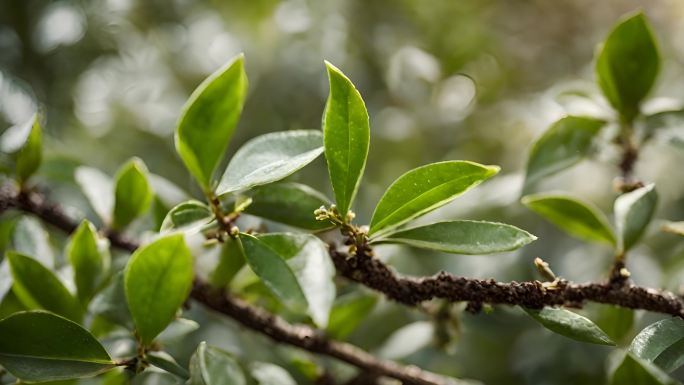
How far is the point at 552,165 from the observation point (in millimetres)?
686

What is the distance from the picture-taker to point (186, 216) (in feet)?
1.66

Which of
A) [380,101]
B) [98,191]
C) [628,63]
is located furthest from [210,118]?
[380,101]

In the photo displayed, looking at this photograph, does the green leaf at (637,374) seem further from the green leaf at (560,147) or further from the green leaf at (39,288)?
the green leaf at (39,288)

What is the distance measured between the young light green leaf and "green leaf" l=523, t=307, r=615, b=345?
0.47 m

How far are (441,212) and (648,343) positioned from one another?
0.49 meters

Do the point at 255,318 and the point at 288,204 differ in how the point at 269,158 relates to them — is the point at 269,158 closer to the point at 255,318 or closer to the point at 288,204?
the point at 288,204

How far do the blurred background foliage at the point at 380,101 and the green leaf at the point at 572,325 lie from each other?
14.3 inches

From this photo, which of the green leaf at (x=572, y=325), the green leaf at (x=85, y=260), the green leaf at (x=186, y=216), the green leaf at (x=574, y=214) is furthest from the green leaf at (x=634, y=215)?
the green leaf at (x=85, y=260)

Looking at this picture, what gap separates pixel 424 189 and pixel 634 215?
220mm

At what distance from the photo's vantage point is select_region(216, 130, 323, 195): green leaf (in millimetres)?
482

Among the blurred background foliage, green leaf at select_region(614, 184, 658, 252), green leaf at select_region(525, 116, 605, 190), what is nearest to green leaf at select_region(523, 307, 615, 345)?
green leaf at select_region(614, 184, 658, 252)

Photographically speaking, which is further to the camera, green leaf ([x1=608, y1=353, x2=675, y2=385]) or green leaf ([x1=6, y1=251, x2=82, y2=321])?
green leaf ([x1=6, y1=251, x2=82, y2=321])

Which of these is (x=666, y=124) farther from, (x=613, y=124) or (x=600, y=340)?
(x=600, y=340)

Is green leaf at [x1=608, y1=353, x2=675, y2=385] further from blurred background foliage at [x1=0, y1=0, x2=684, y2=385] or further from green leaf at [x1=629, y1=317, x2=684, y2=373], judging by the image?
blurred background foliage at [x1=0, y1=0, x2=684, y2=385]
